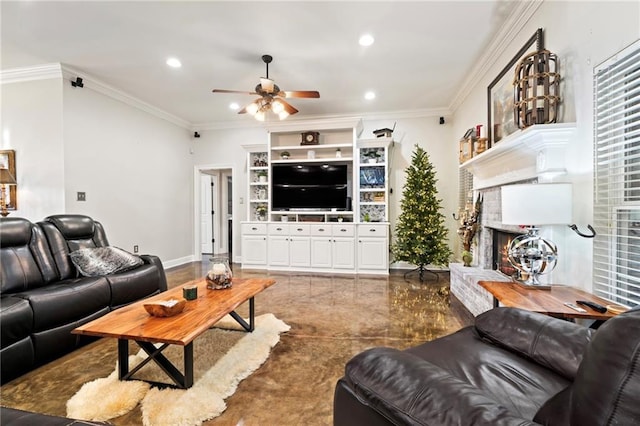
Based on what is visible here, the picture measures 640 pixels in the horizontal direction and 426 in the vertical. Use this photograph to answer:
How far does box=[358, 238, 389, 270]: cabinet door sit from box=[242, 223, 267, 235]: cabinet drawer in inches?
68.1

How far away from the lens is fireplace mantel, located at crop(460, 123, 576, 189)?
2121 millimetres

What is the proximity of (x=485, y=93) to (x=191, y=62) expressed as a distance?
3.60 m

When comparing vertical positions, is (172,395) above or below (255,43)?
below

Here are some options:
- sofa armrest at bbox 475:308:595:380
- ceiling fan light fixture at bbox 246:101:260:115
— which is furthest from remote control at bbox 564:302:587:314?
ceiling fan light fixture at bbox 246:101:260:115

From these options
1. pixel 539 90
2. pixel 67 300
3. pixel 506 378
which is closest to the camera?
pixel 506 378

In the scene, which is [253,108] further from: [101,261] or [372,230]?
[372,230]

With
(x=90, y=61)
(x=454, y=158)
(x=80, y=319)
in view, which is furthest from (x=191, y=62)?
(x=454, y=158)

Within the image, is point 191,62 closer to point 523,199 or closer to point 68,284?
point 68,284

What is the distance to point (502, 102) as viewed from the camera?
3.20 meters

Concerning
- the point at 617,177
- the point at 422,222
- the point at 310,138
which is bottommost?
the point at 422,222

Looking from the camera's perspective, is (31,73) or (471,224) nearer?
(471,224)

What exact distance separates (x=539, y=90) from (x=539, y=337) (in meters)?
2.03

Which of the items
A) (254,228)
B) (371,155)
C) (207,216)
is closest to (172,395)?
(254,228)

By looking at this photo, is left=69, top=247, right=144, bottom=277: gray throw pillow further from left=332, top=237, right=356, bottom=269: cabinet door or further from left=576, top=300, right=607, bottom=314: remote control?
left=576, top=300, right=607, bottom=314: remote control
